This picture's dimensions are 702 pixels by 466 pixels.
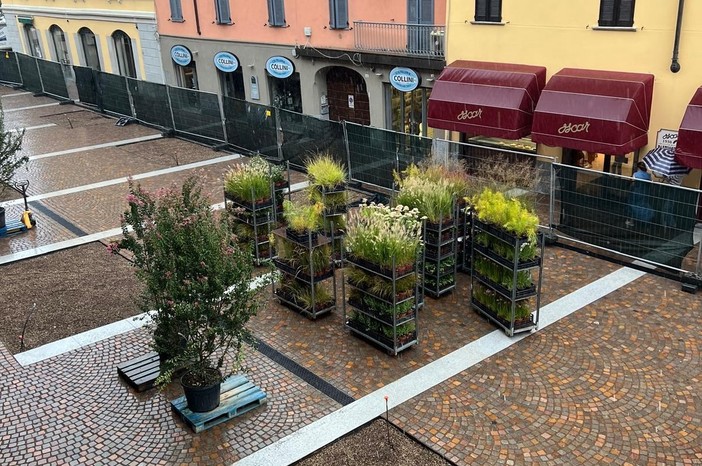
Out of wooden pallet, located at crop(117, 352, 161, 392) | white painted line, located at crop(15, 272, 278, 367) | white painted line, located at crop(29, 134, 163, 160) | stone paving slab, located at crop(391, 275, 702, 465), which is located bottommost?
stone paving slab, located at crop(391, 275, 702, 465)

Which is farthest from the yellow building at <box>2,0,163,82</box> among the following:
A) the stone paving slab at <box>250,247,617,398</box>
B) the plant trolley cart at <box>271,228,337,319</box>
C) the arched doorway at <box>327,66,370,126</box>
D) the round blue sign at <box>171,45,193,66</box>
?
the stone paving slab at <box>250,247,617,398</box>

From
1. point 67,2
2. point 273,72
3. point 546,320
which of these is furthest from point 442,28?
point 67,2

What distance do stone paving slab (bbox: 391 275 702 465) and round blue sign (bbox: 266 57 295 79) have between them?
624 inches

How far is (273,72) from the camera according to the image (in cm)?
2397

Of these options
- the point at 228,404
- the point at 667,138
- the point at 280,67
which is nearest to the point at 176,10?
the point at 280,67

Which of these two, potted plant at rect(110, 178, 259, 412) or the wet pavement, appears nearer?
potted plant at rect(110, 178, 259, 412)

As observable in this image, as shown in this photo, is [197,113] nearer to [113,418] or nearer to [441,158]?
[441,158]

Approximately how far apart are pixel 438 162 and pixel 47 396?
829 centimetres

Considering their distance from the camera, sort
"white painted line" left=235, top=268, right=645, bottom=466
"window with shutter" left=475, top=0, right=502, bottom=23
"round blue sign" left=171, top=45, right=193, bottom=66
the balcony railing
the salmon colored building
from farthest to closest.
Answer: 1. "round blue sign" left=171, top=45, right=193, bottom=66
2. the salmon colored building
3. the balcony railing
4. "window with shutter" left=475, top=0, right=502, bottom=23
5. "white painted line" left=235, top=268, right=645, bottom=466

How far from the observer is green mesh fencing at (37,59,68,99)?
3089 centimetres

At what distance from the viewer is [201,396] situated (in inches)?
307

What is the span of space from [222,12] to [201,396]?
20.8 meters

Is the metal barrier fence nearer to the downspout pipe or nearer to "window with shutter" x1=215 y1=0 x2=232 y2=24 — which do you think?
the downspout pipe

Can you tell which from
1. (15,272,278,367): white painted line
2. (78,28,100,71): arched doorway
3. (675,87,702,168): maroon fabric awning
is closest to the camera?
(15,272,278,367): white painted line
